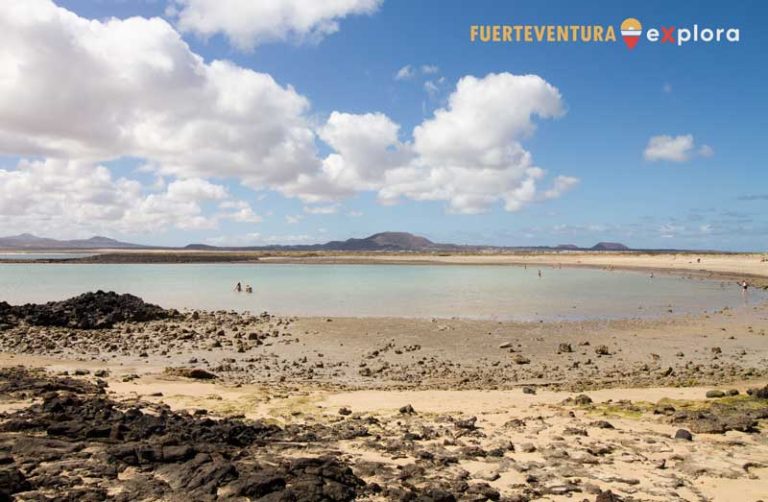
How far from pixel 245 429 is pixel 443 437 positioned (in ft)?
11.9

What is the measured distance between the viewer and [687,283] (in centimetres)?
5344

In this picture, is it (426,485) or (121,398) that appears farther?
(121,398)

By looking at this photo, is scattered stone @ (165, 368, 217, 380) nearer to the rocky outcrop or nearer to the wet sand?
the wet sand

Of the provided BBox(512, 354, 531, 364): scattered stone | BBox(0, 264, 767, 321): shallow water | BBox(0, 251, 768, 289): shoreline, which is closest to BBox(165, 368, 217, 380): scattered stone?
BBox(512, 354, 531, 364): scattered stone

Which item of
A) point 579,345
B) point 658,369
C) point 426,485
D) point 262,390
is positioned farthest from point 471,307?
point 426,485

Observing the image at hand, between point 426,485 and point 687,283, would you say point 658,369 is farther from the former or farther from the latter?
point 687,283

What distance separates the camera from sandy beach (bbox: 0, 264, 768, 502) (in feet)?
24.2

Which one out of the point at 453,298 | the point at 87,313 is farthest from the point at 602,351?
the point at 87,313

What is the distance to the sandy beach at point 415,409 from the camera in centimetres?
739

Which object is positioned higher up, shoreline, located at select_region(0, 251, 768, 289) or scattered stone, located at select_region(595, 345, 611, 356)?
shoreline, located at select_region(0, 251, 768, 289)

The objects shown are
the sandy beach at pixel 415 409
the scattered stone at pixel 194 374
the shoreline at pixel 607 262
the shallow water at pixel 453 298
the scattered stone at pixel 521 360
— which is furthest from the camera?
the shoreline at pixel 607 262

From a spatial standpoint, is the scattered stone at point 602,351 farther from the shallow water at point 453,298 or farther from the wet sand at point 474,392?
the shallow water at point 453,298

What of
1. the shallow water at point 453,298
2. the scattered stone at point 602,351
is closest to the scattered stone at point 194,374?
the scattered stone at point 602,351

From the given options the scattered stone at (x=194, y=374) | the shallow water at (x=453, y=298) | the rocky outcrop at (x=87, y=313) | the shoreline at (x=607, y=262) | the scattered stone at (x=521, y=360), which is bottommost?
the scattered stone at (x=521, y=360)
